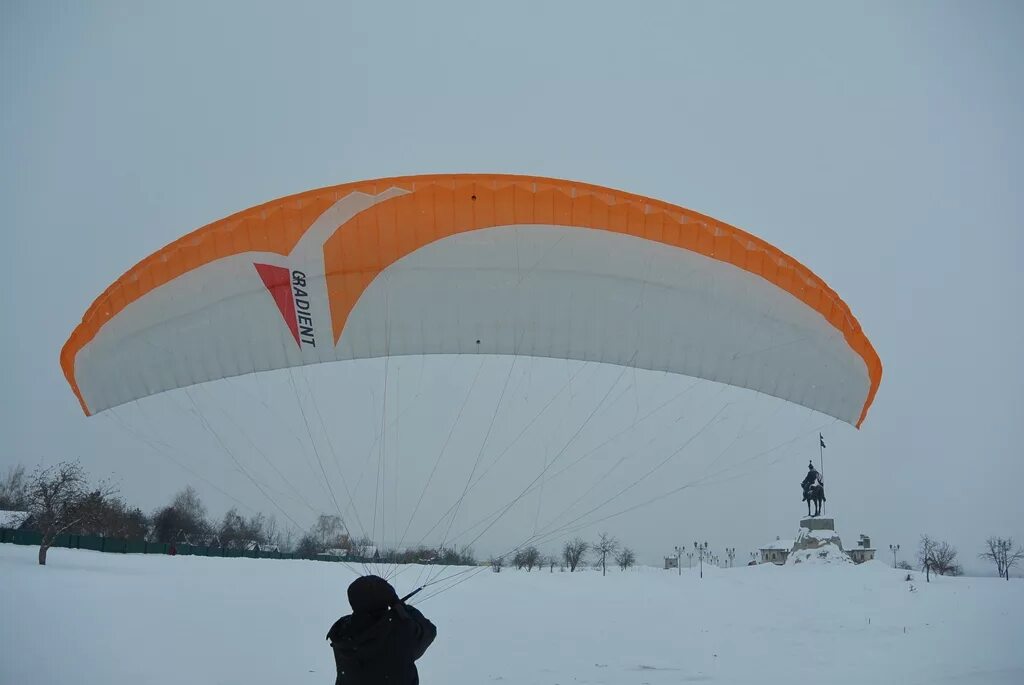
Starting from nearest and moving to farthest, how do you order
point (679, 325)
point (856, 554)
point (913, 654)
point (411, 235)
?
point (411, 235)
point (679, 325)
point (913, 654)
point (856, 554)

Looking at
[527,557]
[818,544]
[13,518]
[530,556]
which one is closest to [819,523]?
[818,544]

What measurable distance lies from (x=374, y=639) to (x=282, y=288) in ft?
16.0

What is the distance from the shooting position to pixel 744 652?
38.7ft

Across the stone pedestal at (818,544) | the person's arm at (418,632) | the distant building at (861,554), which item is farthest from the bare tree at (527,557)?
the person's arm at (418,632)

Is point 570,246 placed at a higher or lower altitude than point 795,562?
higher

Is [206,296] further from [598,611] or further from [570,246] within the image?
[598,611]

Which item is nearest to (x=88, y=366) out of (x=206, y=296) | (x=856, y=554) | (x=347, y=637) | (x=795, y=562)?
(x=206, y=296)

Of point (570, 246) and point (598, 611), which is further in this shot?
point (598, 611)

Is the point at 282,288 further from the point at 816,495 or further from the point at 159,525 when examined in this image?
the point at 159,525

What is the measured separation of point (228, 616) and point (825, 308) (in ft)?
31.7

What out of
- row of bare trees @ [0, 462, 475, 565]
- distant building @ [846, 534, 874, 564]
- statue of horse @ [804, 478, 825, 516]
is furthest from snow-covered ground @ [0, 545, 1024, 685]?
distant building @ [846, 534, 874, 564]

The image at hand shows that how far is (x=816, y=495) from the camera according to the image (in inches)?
1543

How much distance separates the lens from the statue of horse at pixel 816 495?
128ft

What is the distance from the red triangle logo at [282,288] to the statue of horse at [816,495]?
36.6m
